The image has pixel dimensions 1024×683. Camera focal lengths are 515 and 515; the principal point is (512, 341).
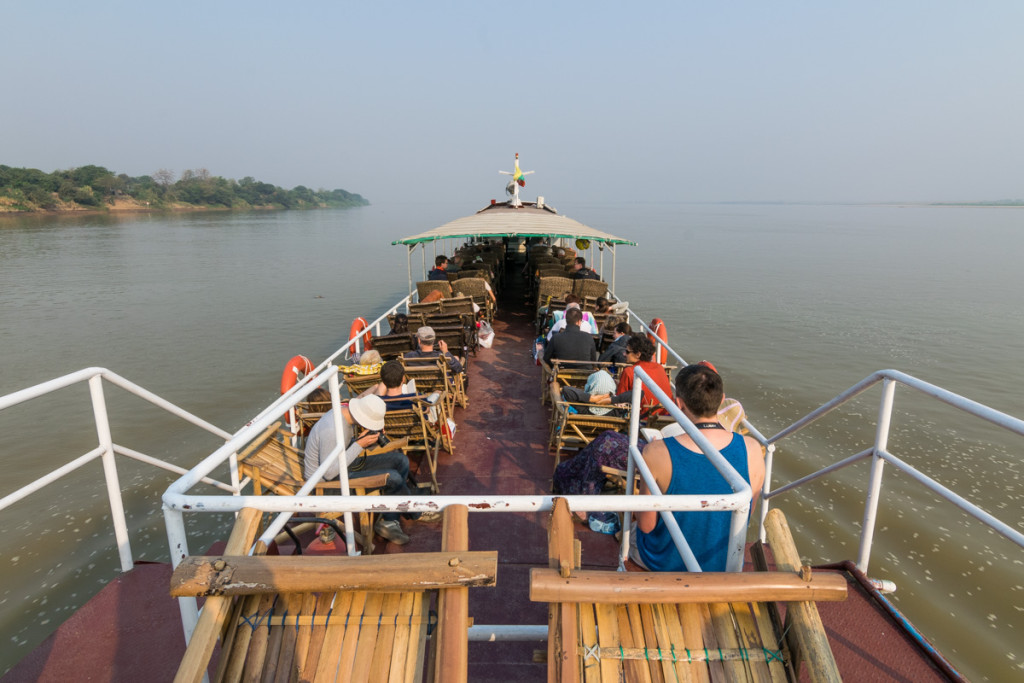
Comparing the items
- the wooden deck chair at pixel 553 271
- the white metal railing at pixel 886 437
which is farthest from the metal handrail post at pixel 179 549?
the wooden deck chair at pixel 553 271

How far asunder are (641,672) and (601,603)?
0.19 metres

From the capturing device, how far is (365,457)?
373cm

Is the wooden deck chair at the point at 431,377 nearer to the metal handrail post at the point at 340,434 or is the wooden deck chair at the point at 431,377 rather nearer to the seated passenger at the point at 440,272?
the metal handrail post at the point at 340,434

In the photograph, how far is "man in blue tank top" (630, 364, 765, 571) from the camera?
1.96 metres

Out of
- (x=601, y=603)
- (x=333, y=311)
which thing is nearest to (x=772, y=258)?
(x=333, y=311)

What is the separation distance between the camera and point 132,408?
9258 mm

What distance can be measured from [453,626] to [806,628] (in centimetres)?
88

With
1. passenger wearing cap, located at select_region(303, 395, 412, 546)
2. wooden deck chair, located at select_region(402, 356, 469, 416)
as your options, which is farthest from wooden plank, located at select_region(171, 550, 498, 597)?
wooden deck chair, located at select_region(402, 356, 469, 416)

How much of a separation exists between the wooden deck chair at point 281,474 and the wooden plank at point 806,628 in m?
2.09

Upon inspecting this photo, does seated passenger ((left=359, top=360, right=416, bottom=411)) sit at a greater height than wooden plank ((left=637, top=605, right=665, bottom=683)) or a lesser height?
lesser

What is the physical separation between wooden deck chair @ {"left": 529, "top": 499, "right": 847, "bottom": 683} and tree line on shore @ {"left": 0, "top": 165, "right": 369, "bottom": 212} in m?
90.4

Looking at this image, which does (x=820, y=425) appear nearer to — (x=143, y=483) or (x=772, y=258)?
(x=143, y=483)

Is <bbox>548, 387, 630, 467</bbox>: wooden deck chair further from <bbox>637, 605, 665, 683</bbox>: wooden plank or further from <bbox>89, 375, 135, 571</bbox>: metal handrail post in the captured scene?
A: <bbox>89, 375, 135, 571</bbox>: metal handrail post

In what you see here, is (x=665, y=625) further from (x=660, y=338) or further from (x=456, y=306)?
(x=456, y=306)
